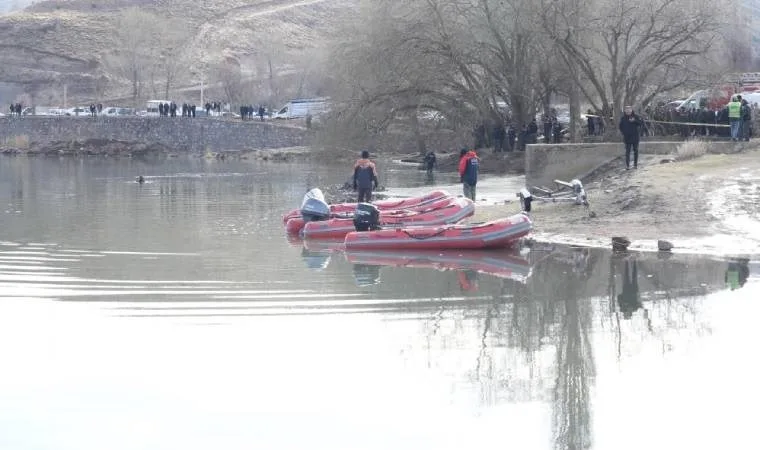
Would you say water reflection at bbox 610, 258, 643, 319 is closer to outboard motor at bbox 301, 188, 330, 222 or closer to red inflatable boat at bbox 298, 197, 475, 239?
red inflatable boat at bbox 298, 197, 475, 239

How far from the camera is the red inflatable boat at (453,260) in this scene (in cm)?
2042

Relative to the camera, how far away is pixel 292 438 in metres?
11.1

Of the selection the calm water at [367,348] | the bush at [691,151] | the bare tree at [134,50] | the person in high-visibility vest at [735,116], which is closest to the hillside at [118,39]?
the bare tree at [134,50]

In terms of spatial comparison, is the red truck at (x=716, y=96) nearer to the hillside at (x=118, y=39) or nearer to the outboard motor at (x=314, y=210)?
the outboard motor at (x=314, y=210)

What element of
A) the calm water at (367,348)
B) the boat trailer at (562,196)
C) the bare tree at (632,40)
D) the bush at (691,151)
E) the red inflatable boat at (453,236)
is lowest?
the calm water at (367,348)

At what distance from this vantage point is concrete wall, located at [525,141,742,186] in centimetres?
3109

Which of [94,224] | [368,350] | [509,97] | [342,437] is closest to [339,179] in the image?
[509,97]

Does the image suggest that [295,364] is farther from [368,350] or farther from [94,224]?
[94,224]

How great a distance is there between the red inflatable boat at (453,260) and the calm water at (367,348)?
0.08 m

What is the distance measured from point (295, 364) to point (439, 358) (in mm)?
1594

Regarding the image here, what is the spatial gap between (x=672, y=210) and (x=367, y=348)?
11228 millimetres

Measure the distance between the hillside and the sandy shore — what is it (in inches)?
3057

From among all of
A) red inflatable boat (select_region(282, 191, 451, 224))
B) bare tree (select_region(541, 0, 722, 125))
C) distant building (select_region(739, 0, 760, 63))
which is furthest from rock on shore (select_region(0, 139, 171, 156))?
red inflatable boat (select_region(282, 191, 451, 224))

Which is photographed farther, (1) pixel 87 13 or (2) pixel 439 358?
(1) pixel 87 13
